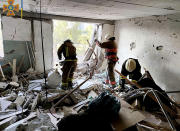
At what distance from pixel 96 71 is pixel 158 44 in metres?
3.11

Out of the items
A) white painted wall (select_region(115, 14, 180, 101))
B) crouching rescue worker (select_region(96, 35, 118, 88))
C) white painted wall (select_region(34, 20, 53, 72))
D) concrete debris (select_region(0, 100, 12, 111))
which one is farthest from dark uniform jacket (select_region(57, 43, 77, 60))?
white painted wall (select_region(115, 14, 180, 101))

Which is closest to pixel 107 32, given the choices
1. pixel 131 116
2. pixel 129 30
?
pixel 129 30

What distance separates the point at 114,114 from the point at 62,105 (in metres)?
1.53

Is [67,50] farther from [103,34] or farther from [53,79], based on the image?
[103,34]

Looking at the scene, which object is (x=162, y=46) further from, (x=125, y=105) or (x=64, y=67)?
(x=64, y=67)

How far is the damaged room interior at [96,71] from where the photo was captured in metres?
2.23

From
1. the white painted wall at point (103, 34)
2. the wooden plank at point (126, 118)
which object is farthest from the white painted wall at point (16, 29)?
the wooden plank at point (126, 118)

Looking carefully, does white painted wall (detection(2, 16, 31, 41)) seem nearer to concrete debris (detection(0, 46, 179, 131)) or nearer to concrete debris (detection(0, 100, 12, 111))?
concrete debris (detection(0, 46, 179, 131))

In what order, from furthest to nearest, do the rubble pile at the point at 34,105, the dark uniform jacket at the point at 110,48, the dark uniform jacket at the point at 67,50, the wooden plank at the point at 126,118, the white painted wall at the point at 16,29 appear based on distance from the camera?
the white painted wall at the point at 16,29, the dark uniform jacket at the point at 110,48, the dark uniform jacket at the point at 67,50, the rubble pile at the point at 34,105, the wooden plank at the point at 126,118

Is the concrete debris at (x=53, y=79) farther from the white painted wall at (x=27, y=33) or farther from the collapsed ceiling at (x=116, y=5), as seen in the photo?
the collapsed ceiling at (x=116, y=5)

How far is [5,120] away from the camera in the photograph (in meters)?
2.48

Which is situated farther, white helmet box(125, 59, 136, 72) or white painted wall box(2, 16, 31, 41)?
white painted wall box(2, 16, 31, 41)

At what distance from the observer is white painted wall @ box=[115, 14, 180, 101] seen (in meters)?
3.68

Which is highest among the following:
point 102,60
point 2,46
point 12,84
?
point 2,46
